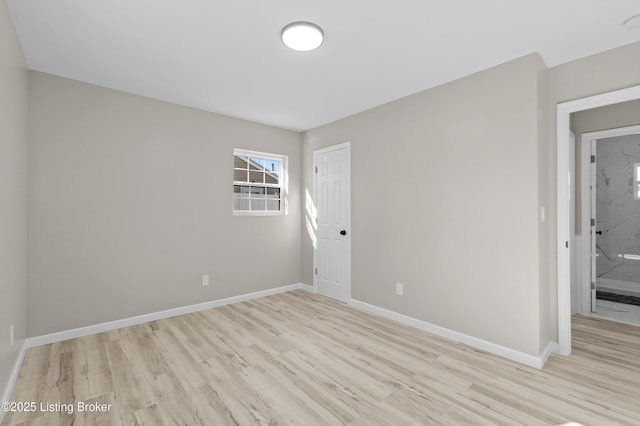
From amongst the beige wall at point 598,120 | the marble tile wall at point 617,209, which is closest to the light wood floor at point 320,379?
the beige wall at point 598,120

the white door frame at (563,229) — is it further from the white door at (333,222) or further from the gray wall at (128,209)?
the gray wall at (128,209)

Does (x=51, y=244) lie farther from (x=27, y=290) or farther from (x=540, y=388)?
(x=540, y=388)

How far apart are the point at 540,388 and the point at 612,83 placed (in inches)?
97.8

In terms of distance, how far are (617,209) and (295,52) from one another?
18.8ft

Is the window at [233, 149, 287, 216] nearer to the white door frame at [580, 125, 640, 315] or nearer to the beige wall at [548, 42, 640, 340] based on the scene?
the beige wall at [548, 42, 640, 340]

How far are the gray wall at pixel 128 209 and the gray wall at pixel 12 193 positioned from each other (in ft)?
0.62

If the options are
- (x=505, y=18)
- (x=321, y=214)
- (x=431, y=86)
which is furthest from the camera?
(x=321, y=214)

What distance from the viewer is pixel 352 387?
2.21 m

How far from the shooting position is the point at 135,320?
135 inches

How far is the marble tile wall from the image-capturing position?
477cm

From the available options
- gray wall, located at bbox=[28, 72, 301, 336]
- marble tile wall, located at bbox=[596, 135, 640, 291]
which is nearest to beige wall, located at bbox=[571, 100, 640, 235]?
marble tile wall, located at bbox=[596, 135, 640, 291]

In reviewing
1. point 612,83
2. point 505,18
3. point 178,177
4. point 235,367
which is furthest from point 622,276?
point 178,177

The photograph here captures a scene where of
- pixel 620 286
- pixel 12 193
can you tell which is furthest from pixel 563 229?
pixel 12 193

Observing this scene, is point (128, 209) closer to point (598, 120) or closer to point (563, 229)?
point (563, 229)
